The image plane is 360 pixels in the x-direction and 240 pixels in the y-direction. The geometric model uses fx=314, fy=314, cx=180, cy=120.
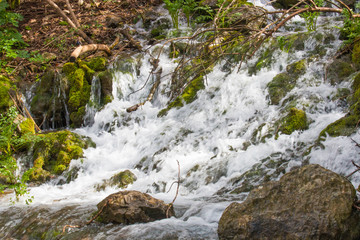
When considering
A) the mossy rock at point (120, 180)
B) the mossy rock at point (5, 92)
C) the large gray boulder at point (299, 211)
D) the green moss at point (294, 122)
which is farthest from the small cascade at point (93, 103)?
the large gray boulder at point (299, 211)

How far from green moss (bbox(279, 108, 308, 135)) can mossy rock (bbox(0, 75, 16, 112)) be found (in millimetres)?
7361

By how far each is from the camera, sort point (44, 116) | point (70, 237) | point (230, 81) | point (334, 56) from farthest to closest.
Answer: point (44, 116)
point (230, 81)
point (334, 56)
point (70, 237)

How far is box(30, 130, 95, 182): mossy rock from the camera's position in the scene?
22.4 ft

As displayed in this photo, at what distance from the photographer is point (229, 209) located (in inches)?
128

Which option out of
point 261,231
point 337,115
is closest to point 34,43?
point 337,115

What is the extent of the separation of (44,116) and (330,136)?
8.15 meters

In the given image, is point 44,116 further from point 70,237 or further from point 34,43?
point 70,237

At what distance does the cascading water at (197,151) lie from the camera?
4.12 metres

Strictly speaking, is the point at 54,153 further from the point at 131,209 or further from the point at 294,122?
the point at 294,122

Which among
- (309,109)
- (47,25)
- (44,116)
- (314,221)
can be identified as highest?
(47,25)

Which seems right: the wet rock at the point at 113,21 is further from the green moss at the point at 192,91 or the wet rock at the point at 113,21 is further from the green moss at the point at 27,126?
the green moss at the point at 192,91

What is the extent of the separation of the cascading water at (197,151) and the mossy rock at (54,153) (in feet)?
0.88

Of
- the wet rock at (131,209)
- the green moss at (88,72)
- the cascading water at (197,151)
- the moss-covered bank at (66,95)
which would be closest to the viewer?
the wet rock at (131,209)

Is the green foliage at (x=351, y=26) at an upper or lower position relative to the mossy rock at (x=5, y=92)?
upper
